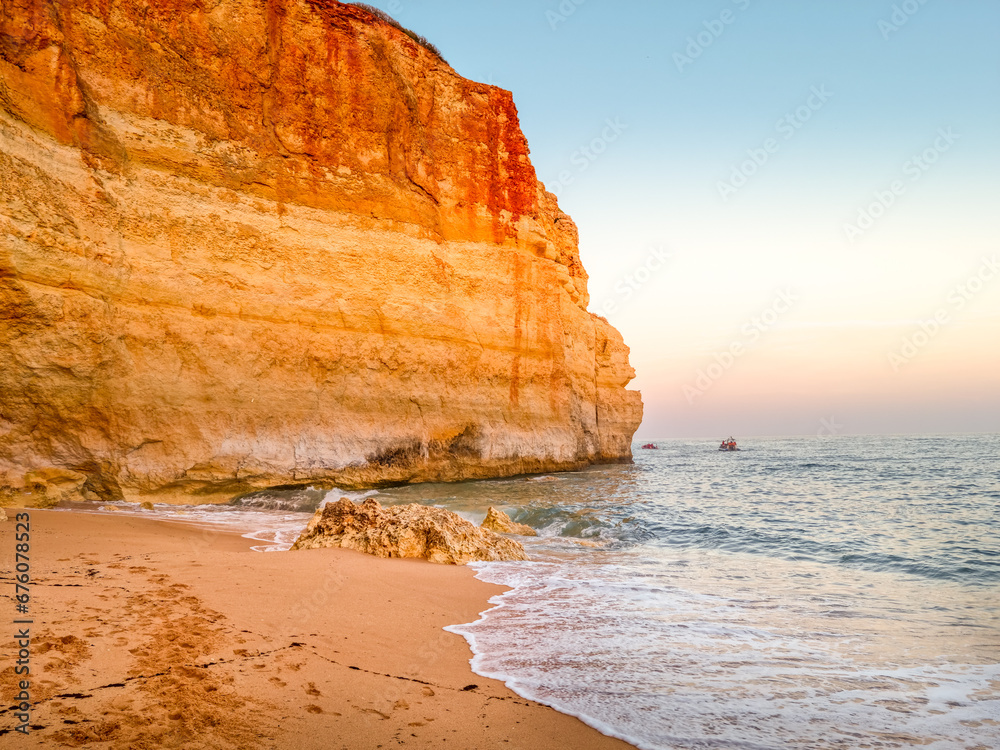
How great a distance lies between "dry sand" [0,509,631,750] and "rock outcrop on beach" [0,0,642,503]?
7.28m

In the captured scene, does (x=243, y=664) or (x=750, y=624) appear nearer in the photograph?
(x=243, y=664)

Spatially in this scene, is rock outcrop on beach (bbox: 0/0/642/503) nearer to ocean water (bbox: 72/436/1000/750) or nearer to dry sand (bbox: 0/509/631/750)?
ocean water (bbox: 72/436/1000/750)

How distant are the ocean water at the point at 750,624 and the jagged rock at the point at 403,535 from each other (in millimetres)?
464

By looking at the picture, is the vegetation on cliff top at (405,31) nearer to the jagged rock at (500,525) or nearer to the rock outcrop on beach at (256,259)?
the rock outcrop on beach at (256,259)

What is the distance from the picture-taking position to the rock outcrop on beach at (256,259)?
11070mm

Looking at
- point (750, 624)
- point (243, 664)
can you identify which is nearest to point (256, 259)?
point (243, 664)

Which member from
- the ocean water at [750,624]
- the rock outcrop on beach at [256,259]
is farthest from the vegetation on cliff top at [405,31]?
the ocean water at [750,624]

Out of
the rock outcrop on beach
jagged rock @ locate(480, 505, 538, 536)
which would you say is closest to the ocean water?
jagged rock @ locate(480, 505, 538, 536)

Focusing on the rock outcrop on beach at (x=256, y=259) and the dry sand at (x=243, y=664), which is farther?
the rock outcrop on beach at (x=256, y=259)

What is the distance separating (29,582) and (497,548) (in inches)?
197

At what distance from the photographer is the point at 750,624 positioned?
16.4 ft

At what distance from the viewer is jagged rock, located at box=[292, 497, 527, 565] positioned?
7.29 m

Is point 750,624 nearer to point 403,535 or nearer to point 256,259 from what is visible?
point 403,535

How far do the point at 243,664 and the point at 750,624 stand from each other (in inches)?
156
